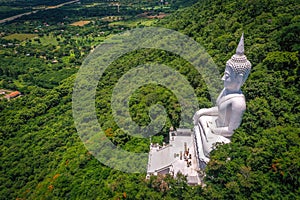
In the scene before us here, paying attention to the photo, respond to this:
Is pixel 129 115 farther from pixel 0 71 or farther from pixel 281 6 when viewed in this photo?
pixel 0 71

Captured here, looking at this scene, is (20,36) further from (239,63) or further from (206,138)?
(239,63)

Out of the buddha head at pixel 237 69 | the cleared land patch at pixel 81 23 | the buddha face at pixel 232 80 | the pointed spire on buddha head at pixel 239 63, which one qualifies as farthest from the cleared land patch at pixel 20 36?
the pointed spire on buddha head at pixel 239 63

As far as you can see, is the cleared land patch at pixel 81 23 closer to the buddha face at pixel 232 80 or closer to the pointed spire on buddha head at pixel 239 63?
the buddha face at pixel 232 80

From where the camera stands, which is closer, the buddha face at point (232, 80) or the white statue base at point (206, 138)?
the buddha face at point (232, 80)

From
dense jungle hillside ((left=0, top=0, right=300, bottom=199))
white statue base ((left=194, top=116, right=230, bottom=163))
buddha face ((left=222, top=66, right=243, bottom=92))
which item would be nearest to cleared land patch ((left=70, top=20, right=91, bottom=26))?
dense jungle hillside ((left=0, top=0, right=300, bottom=199))

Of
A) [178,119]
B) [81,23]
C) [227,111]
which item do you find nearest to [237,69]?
[227,111]

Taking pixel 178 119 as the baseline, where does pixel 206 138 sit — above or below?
above

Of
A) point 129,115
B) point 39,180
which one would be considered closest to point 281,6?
point 129,115
